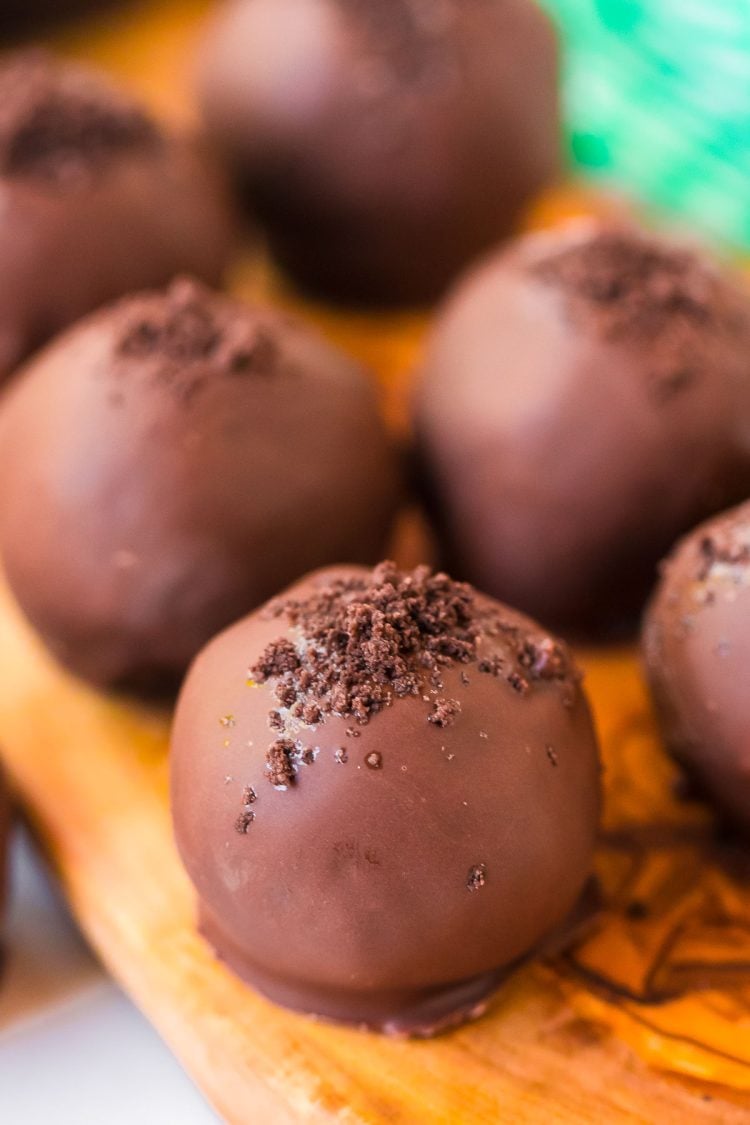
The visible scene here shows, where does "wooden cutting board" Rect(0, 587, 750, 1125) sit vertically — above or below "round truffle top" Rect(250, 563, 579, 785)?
below

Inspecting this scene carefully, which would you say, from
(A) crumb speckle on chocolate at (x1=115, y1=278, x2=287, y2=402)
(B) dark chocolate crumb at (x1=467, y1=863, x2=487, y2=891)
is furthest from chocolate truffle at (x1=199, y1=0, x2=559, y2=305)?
(B) dark chocolate crumb at (x1=467, y1=863, x2=487, y2=891)

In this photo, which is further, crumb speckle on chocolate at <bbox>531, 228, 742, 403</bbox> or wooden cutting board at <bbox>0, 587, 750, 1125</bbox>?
crumb speckle on chocolate at <bbox>531, 228, 742, 403</bbox>

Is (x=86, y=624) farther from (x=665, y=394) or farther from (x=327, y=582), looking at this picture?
(x=665, y=394)

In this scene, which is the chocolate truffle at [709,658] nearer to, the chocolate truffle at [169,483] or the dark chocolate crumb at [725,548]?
the dark chocolate crumb at [725,548]

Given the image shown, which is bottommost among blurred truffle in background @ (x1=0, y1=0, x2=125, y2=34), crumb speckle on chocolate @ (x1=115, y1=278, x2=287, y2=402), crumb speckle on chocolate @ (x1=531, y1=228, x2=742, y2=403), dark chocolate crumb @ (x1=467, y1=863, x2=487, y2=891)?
dark chocolate crumb @ (x1=467, y1=863, x2=487, y2=891)

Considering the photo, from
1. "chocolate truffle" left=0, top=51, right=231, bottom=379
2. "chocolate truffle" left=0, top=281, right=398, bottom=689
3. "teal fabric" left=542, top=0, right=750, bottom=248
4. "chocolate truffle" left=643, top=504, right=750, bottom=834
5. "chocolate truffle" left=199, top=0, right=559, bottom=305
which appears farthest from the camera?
"teal fabric" left=542, top=0, right=750, bottom=248

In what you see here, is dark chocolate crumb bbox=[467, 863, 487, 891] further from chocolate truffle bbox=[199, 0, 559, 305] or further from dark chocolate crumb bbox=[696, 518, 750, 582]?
chocolate truffle bbox=[199, 0, 559, 305]

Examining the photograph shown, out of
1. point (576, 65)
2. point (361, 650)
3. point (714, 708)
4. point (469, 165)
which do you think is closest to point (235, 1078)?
point (361, 650)
